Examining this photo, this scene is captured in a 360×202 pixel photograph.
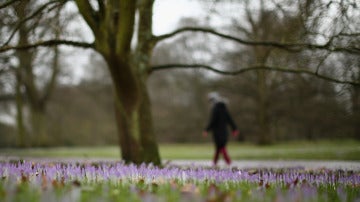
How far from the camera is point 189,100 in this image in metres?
51.2

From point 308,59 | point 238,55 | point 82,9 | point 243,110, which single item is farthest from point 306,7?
point 243,110

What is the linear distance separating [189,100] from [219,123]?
37.2 metres

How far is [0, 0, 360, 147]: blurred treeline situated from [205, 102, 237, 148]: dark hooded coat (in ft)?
48.7

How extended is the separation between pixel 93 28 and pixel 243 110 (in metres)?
31.2

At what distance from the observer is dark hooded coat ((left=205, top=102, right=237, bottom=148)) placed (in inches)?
544

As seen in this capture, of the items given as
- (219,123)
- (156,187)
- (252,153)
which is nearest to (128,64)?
(219,123)

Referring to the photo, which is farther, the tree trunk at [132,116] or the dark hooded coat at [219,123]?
the dark hooded coat at [219,123]

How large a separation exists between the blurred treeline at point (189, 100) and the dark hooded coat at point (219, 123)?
14.9 meters

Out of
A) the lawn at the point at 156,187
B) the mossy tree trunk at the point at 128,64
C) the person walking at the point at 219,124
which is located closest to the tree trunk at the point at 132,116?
the mossy tree trunk at the point at 128,64

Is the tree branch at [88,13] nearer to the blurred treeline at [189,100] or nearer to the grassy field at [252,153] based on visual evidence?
the grassy field at [252,153]

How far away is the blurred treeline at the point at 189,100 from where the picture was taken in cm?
3409

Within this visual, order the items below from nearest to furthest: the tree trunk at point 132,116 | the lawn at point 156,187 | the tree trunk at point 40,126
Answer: the lawn at point 156,187 → the tree trunk at point 132,116 → the tree trunk at point 40,126

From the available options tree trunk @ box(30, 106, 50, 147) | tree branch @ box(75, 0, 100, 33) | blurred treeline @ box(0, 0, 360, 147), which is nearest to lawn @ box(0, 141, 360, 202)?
tree branch @ box(75, 0, 100, 33)

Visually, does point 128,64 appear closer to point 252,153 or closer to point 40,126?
point 252,153
